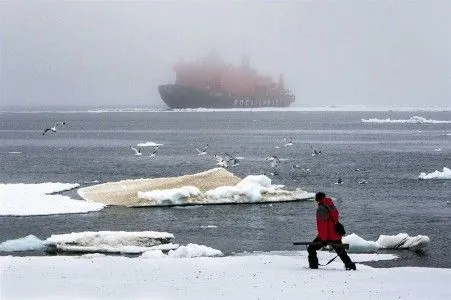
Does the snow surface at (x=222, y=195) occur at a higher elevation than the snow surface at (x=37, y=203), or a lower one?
higher

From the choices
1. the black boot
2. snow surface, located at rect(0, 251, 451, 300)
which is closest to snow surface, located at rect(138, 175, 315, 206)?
snow surface, located at rect(0, 251, 451, 300)

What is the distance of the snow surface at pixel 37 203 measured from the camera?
3806 cm

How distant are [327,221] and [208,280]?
3.42 metres

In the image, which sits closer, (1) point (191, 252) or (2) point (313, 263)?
(2) point (313, 263)

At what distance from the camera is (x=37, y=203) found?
133 ft

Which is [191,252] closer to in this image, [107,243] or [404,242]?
[107,243]

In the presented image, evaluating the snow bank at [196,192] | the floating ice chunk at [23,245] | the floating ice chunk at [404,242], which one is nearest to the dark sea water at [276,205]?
the floating ice chunk at [404,242]

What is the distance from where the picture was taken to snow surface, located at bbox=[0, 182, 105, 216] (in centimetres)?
3806

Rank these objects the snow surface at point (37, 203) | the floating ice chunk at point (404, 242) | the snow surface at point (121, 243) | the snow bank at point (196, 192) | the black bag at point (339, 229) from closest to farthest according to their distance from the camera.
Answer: the black bag at point (339, 229) → the snow surface at point (121, 243) → the floating ice chunk at point (404, 242) → the snow surface at point (37, 203) → the snow bank at point (196, 192)

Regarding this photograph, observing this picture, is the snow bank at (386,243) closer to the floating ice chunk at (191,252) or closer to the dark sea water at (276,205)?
the dark sea water at (276,205)

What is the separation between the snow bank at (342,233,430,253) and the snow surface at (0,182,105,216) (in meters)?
16.9

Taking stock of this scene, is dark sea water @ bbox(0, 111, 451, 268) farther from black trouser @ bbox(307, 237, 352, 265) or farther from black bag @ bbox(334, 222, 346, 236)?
black bag @ bbox(334, 222, 346, 236)

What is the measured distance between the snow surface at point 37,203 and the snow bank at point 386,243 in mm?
16889

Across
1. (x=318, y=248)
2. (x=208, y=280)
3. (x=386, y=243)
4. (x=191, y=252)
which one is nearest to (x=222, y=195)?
(x=386, y=243)
